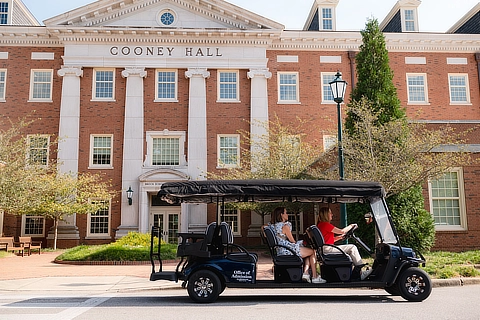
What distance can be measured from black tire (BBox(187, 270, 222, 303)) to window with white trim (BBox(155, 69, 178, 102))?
1874 cm

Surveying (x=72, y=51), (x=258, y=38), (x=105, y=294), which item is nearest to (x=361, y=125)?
(x=105, y=294)

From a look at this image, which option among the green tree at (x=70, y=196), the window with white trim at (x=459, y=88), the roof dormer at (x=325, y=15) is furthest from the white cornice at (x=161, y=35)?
the window with white trim at (x=459, y=88)

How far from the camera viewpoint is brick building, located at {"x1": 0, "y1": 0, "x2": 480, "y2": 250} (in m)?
25.8

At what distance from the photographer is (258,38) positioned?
2700 centimetres

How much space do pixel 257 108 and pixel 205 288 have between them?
1843 cm

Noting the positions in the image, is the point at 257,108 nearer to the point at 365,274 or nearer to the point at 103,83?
the point at 103,83

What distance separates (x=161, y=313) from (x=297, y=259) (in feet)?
8.76

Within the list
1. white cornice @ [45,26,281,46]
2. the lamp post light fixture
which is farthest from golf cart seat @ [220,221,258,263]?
white cornice @ [45,26,281,46]

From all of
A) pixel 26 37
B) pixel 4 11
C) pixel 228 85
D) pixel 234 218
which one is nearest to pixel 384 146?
pixel 234 218

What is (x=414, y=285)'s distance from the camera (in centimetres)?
907

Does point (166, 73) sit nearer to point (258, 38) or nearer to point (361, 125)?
point (258, 38)

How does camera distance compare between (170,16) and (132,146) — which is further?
(170,16)

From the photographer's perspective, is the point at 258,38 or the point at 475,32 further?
the point at 475,32

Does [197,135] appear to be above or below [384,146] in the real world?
above
